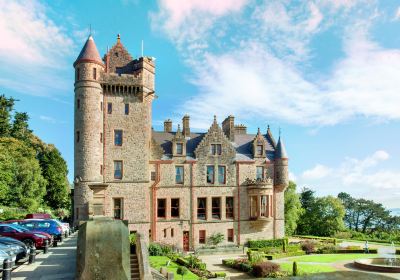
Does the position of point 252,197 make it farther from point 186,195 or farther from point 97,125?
point 97,125

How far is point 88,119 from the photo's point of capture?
38.3 m

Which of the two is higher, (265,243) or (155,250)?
(155,250)

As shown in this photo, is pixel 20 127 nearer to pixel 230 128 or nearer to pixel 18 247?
pixel 230 128

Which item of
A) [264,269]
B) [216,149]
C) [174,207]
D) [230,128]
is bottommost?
[264,269]

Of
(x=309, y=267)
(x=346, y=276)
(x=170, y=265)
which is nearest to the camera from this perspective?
(x=346, y=276)

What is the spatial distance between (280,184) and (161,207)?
15756 millimetres

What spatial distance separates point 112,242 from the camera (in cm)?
471

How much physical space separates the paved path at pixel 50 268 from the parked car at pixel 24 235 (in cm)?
181

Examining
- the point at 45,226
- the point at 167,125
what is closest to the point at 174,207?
the point at 167,125

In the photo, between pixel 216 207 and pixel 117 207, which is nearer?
pixel 117 207

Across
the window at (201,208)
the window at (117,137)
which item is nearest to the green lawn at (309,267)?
the window at (201,208)

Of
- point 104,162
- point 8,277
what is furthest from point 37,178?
point 8,277

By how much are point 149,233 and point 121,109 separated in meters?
13.6

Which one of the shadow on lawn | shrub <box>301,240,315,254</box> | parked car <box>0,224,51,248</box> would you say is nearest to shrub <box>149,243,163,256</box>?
parked car <box>0,224,51,248</box>
